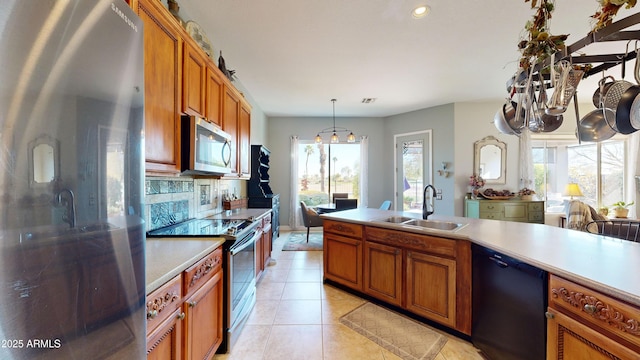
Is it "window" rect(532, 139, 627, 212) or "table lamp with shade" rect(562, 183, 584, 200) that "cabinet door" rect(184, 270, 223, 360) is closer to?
"window" rect(532, 139, 627, 212)

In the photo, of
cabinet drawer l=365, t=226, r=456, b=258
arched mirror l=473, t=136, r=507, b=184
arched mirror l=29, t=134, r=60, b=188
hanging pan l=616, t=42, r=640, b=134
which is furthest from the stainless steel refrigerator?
arched mirror l=473, t=136, r=507, b=184

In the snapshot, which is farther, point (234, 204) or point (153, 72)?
point (234, 204)

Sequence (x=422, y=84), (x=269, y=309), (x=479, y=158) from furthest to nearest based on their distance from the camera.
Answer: (x=479, y=158)
(x=422, y=84)
(x=269, y=309)

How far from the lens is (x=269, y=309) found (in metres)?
2.39

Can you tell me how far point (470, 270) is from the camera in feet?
6.07

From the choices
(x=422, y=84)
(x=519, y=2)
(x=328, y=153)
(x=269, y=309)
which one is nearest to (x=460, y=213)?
(x=422, y=84)

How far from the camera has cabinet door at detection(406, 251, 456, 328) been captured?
6.32ft

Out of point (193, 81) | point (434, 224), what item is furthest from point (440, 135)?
point (193, 81)

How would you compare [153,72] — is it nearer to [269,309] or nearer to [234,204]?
[269,309]

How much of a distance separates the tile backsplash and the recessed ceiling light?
8.93 feet

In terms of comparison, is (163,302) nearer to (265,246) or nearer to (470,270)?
(470,270)

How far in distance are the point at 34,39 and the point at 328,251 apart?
2.74 metres

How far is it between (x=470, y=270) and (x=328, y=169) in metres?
4.59

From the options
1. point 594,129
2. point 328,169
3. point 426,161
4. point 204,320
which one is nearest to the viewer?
point 204,320
